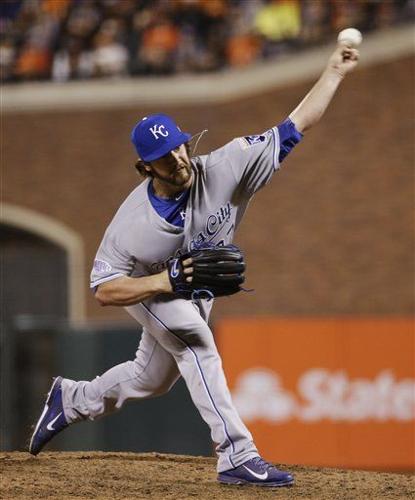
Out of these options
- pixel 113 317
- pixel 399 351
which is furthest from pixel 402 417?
pixel 113 317

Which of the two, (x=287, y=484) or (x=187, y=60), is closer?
(x=287, y=484)

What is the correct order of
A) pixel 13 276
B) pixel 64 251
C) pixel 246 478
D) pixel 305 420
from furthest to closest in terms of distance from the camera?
1. pixel 64 251
2. pixel 13 276
3. pixel 305 420
4. pixel 246 478

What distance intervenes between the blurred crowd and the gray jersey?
9582 millimetres

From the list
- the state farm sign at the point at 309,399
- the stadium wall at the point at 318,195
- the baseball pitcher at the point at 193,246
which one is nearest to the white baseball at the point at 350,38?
the baseball pitcher at the point at 193,246

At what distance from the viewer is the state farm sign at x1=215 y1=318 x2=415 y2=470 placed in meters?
12.0

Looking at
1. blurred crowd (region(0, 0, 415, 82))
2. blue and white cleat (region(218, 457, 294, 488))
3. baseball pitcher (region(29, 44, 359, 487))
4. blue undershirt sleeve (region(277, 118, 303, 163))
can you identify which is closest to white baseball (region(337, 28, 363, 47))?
baseball pitcher (region(29, 44, 359, 487))

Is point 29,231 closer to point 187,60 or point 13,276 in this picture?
point 13,276

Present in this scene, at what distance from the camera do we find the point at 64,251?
16359mm

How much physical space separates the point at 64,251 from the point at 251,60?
3428 mm

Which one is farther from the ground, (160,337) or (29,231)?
(29,231)

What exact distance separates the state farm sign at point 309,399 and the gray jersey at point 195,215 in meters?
6.39

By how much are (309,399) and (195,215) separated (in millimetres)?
6722

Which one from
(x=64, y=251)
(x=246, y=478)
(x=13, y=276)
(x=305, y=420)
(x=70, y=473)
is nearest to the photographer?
(x=246, y=478)

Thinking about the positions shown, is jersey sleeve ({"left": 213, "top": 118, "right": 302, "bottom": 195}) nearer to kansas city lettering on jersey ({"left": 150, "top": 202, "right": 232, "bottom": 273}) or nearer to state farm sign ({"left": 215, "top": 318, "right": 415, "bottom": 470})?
kansas city lettering on jersey ({"left": 150, "top": 202, "right": 232, "bottom": 273})
